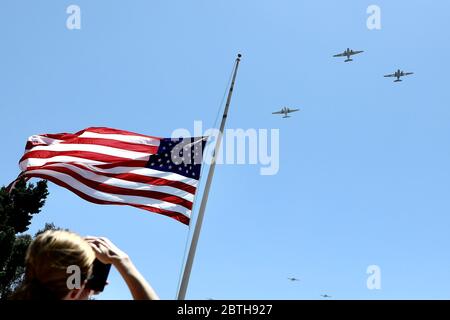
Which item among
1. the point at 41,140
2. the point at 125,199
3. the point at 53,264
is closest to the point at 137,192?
the point at 125,199

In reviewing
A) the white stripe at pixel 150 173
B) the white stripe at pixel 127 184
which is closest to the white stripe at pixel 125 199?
the white stripe at pixel 127 184

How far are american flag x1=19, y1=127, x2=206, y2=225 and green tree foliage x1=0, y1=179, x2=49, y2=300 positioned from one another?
1368 inches

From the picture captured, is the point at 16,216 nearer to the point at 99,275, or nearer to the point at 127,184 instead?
the point at 127,184

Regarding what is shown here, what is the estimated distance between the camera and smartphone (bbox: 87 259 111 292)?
242 cm

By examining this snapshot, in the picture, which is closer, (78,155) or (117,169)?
(117,169)

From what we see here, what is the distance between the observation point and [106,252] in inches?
94.6

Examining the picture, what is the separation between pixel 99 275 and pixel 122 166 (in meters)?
9.61

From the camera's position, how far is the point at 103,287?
249 cm

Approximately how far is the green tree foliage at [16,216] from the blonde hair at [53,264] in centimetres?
4496

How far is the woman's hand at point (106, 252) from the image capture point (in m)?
2.39

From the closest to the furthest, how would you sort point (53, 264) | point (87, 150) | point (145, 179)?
point (53, 264) → point (145, 179) → point (87, 150)

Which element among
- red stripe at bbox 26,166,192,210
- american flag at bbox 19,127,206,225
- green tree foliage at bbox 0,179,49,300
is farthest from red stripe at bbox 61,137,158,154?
green tree foliage at bbox 0,179,49,300
